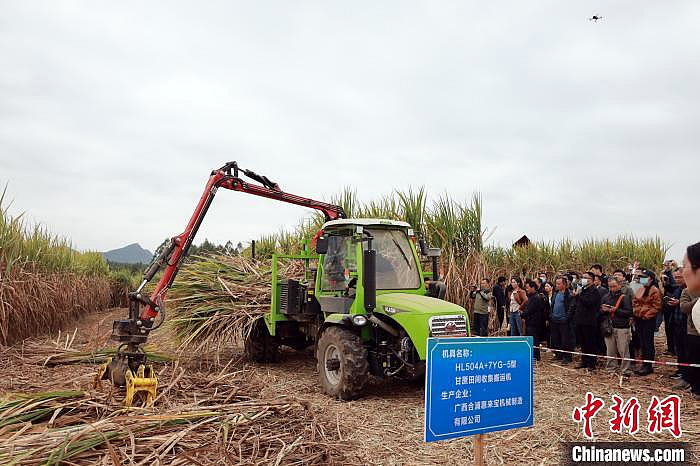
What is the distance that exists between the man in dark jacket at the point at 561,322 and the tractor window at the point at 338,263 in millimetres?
4403

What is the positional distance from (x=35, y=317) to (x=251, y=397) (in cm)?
689

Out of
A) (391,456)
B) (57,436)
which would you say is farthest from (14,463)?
(391,456)

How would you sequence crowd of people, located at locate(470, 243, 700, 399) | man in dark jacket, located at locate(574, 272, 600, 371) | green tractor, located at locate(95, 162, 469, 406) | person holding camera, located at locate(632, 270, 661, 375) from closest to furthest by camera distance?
green tractor, located at locate(95, 162, 469, 406) → crowd of people, located at locate(470, 243, 700, 399) → person holding camera, located at locate(632, 270, 661, 375) → man in dark jacket, located at locate(574, 272, 600, 371)

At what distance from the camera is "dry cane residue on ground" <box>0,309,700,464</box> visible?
3977 millimetres

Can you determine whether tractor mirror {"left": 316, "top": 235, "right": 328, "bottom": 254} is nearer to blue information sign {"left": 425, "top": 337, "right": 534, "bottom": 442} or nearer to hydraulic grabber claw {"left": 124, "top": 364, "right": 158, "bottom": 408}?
hydraulic grabber claw {"left": 124, "top": 364, "right": 158, "bottom": 408}

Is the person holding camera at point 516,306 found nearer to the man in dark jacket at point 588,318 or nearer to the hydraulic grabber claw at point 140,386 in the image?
the man in dark jacket at point 588,318

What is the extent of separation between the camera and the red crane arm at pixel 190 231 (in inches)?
254

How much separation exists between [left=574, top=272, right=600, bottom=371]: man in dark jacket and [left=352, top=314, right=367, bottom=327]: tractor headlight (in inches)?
165

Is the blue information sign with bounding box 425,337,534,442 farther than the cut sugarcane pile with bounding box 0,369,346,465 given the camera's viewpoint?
No

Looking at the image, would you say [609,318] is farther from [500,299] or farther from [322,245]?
[322,245]

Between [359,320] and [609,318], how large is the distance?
14.8 feet

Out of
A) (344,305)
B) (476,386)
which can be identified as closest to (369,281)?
(344,305)

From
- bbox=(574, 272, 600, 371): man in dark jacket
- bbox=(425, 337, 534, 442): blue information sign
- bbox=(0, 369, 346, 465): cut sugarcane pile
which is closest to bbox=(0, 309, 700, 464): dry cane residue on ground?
bbox=(0, 369, 346, 465): cut sugarcane pile

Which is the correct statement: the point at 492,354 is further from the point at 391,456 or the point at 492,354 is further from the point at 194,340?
the point at 194,340
